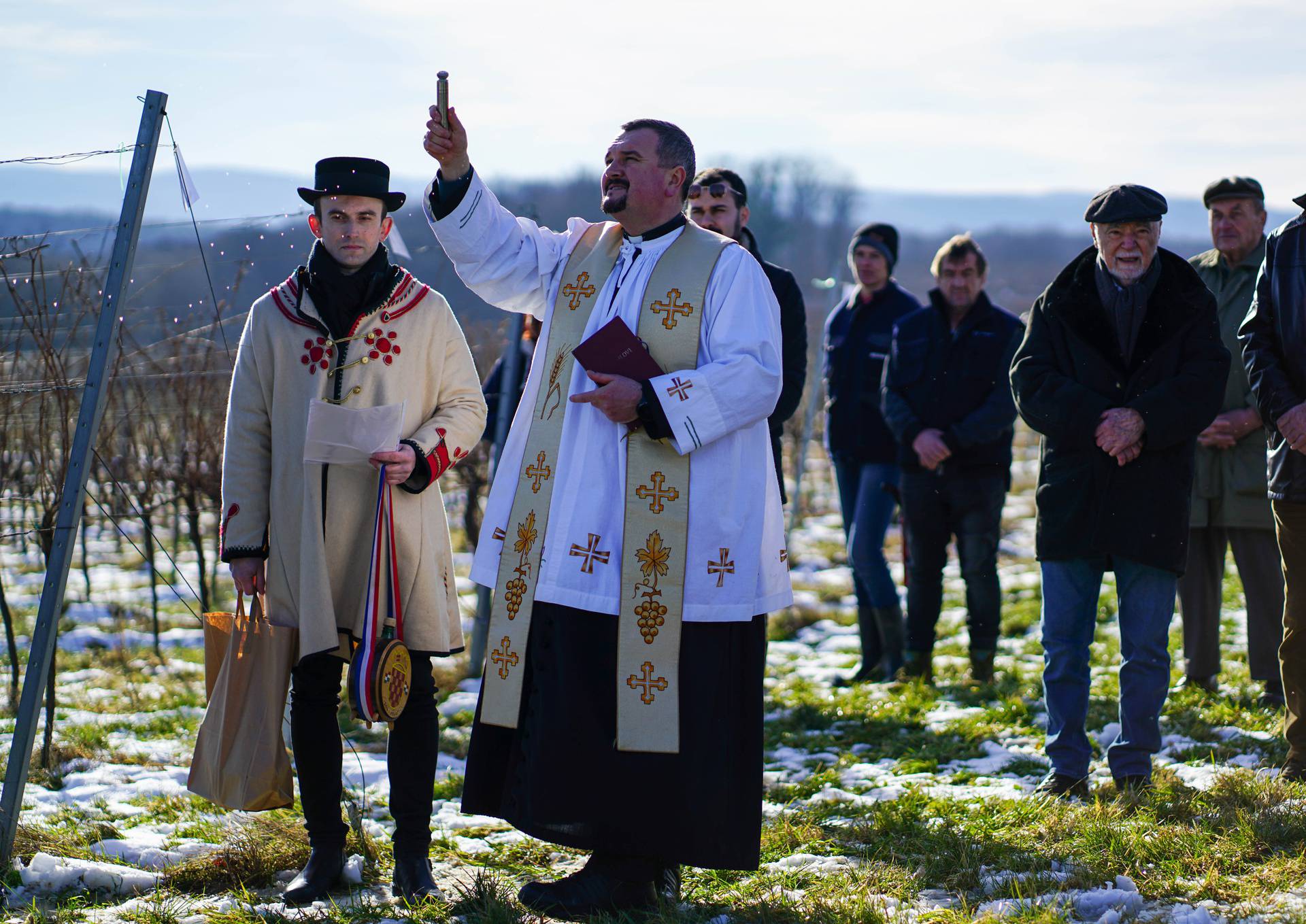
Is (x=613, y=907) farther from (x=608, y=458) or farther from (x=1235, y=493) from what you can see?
(x=1235, y=493)

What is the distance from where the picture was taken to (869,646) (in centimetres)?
699

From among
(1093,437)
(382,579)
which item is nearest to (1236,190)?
(1093,437)

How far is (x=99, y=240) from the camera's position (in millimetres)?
4805

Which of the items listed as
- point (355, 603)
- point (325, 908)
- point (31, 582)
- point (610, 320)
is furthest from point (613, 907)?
point (31, 582)

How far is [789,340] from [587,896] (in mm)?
2926

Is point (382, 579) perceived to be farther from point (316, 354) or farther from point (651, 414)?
point (651, 414)

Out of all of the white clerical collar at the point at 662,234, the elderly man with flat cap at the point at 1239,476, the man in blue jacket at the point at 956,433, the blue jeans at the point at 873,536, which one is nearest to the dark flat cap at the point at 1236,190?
the elderly man with flat cap at the point at 1239,476

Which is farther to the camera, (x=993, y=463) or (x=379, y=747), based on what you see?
(x=993, y=463)

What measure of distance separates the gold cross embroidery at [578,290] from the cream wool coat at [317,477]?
0.44 m

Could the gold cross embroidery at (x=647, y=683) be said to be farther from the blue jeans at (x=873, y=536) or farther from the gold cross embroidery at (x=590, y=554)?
the blue jeans at (x=873, y=536)

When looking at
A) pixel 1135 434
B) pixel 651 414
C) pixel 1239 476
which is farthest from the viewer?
pixel 1239 476

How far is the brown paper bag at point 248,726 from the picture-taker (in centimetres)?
350

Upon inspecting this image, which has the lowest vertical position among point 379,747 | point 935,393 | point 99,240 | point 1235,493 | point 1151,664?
point 379,747

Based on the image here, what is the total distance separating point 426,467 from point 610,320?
67 cm
